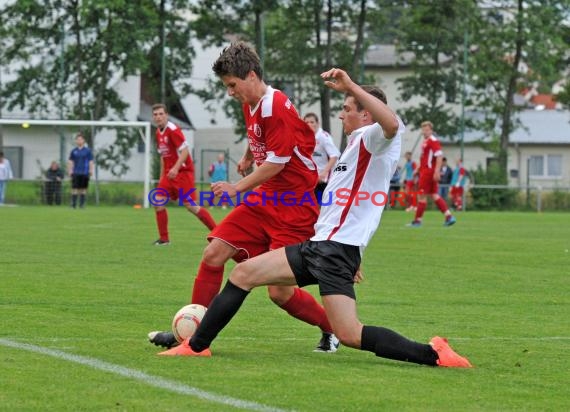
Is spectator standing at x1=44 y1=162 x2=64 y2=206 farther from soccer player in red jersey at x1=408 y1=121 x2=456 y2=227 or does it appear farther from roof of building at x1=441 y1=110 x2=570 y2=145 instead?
roof of building at x1=441 y1=110 x2=570 y2=145

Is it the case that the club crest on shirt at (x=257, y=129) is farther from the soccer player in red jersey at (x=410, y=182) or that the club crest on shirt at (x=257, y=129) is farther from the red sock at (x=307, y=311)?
the soccer player in red jersey at (x=410, y=182)

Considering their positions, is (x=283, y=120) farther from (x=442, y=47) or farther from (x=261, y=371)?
(x=442, y=47)

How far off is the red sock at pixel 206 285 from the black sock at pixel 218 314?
0.66 metres

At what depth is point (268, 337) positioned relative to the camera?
862cm

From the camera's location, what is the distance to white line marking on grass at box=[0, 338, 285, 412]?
5.79m

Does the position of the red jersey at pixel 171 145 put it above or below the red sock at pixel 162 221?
above

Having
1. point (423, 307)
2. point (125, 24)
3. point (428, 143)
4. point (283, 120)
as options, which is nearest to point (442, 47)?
point (125, 24)

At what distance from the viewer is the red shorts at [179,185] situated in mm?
18906

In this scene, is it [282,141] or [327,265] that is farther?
[282,141]

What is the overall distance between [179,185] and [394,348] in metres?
12.2

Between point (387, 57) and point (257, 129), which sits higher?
point (387, 57)

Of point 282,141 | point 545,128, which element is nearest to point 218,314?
point 282,141

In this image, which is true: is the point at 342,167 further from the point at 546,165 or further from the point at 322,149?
the point at 546,165

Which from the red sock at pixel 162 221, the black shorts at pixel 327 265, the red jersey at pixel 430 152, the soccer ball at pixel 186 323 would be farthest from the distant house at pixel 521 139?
the black shorts at pixel 327 265
